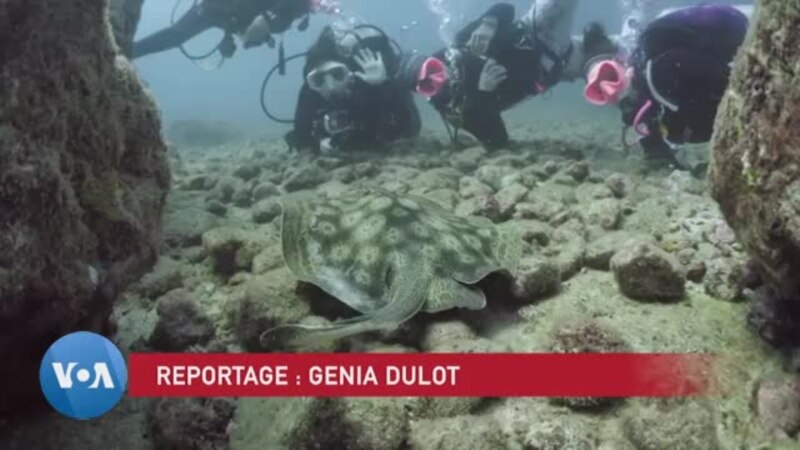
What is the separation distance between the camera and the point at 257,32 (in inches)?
405

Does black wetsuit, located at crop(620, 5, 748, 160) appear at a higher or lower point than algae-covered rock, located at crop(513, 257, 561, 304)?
higher

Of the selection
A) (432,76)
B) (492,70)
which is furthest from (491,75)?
(432,76)

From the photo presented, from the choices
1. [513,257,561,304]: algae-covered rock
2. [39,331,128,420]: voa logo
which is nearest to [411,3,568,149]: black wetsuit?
[513,257,561,304]: algae-covered rock

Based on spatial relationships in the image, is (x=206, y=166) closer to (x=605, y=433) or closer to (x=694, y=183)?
(x=694, y=183)

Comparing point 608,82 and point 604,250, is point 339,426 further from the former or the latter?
point 608,82

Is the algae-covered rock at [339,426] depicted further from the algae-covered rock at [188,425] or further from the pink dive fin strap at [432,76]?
the pink dive fin strap at [432,76]

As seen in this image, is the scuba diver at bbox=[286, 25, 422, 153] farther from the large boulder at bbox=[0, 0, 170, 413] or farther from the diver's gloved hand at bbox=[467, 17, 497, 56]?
the large boulder at bbox=[0, 0, 170, 413]

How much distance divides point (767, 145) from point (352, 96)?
6.99 m

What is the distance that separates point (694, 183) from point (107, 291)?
514 centimetres

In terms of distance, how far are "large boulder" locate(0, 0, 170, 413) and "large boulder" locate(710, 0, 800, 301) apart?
9.86 feet

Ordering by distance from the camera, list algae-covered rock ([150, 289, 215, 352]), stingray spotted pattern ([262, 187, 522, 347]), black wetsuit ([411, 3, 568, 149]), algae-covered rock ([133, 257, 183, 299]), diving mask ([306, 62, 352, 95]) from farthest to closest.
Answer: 1. diving mask ([306, 62, 352, 95])
2. black wetsuit ([411, 3, 568, 149])
3. algae-covered rock ([133, 257, 183, 299])
4. algae-covered rock ([150, 289, 215, 352])
5. stingray spotted pattern ([262, 187, 522, 347])

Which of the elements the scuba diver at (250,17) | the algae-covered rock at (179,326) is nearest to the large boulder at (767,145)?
the algae-covered rock at (179,326)

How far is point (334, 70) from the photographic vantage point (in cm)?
870

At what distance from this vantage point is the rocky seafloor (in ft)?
8.10
